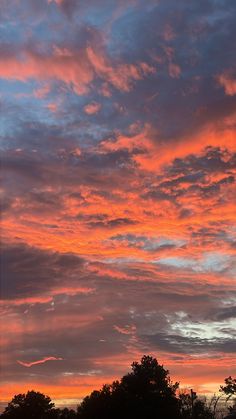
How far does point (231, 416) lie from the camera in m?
70.5

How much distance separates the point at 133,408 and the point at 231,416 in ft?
53.3

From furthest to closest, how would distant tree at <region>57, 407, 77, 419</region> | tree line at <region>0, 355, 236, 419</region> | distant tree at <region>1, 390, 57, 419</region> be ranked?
1. distant tree at <region>57, 407, 77, 419</region>
2. distant tree at <region>1, 390, 57, 419</region>
3. tree line at <region>0, 355, 236, 419</region>

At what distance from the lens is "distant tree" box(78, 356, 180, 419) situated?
214 feet

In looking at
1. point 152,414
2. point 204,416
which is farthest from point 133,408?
point 204,416

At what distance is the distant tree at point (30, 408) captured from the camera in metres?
96.1

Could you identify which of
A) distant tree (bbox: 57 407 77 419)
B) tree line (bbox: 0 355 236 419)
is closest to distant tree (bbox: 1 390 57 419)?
distant tree (bbox: 57 407 77 419)

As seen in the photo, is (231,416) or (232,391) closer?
(231,416)

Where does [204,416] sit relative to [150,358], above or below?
below

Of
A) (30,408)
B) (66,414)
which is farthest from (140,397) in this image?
(66,414)

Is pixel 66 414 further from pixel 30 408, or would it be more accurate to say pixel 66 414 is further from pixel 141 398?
pixel 141 398

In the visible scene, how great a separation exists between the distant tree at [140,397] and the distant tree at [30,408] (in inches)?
1176

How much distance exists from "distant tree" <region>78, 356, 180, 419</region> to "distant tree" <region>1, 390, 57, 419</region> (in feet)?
98.0

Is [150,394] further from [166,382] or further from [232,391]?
[232,391]

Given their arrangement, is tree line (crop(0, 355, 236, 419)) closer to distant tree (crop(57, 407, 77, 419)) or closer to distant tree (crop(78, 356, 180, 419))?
distant tree (crop(78, 356, 180, 419))
